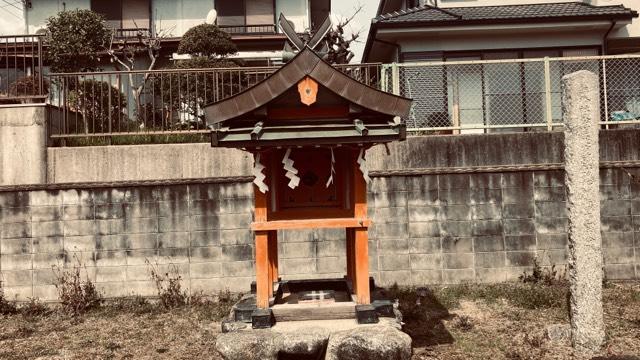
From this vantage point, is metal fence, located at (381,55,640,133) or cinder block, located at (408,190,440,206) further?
metal fence, located at (381,55,640,133)

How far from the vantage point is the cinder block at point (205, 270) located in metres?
8.80

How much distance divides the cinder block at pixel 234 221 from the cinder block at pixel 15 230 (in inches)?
130

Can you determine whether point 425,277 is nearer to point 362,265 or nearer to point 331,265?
point 331,265

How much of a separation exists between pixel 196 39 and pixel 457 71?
10099 millimetres

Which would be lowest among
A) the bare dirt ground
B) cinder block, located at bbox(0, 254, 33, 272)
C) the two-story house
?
the bare dirt ground

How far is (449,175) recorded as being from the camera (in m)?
8.98

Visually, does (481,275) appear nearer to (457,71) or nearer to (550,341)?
(550,341)

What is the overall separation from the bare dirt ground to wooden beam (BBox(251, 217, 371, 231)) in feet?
6.64

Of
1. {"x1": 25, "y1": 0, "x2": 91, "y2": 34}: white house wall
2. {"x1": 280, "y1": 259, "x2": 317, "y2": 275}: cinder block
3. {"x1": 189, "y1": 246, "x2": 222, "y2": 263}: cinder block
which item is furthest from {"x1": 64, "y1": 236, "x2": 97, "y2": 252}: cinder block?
{"x1": 25, "y1": 0, "x2": 91, "y2": 34}: white house wall

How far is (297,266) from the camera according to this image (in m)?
8.91

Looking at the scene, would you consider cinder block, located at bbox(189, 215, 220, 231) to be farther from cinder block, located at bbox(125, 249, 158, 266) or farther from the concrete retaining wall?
cinder block, located at bbox(125, 249, 158, 266)

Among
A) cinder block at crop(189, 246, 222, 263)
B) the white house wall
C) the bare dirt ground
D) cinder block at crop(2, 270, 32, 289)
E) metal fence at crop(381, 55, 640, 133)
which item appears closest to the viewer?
the bare dirt ground

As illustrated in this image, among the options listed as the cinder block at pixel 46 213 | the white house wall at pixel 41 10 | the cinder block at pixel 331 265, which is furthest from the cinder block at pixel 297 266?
the white house wall at pixel 41 10

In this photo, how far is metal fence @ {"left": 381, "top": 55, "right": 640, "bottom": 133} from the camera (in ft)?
32.3
